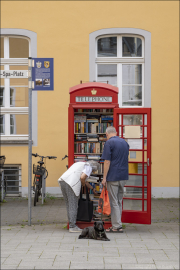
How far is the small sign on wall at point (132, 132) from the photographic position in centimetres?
686

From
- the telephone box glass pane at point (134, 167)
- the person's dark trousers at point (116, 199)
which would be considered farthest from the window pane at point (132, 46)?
the person's dark trousers at point (116, 199)

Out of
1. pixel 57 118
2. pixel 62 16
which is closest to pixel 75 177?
pixel 57 118

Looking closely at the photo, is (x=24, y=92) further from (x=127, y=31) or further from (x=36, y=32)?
(x=127, y=31)

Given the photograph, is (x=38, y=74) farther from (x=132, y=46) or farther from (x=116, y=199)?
(x=132, y=46)

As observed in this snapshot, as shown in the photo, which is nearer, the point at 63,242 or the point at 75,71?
the point at 63,242

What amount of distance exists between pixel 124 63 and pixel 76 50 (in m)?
1.45

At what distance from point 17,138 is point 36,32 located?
3.04 metres

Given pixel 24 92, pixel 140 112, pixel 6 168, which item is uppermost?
pixel 24 92

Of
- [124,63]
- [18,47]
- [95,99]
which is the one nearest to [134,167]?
[95,99]

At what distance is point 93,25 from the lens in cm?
1009

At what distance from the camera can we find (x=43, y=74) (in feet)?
23.3

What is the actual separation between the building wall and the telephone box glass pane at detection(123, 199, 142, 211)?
321 cm

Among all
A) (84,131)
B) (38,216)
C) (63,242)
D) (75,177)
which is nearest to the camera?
(63,242)

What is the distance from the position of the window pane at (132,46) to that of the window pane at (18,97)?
3214mm
